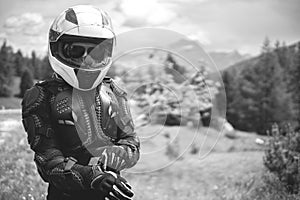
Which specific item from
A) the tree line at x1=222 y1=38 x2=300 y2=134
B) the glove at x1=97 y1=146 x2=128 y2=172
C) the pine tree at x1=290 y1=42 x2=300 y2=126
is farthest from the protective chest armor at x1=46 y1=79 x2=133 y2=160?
the pine tree at x1=290 y1=42 x2=300 y2=126

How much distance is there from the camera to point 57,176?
2434 mm

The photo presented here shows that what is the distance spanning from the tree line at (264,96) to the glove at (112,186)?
2579 cm

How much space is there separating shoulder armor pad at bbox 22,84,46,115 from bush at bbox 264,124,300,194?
4.98 meters

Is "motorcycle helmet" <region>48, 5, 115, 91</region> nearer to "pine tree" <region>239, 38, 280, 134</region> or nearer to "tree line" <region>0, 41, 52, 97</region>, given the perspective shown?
"tree line" <region>0, 41, 52, 97</region>

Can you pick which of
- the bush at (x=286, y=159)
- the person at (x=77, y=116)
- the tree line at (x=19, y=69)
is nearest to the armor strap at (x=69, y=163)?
the person at (x=77, y=116)

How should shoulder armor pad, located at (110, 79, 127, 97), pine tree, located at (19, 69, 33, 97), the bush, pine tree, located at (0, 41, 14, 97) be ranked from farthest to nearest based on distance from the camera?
pine tree, located at (0, 41, 14, 97)
pine tree, located at (19, 69, 33, 97)
the bush
shoulder armor pad, located at (110, 79, 127, 97)

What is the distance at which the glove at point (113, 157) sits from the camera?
246cm

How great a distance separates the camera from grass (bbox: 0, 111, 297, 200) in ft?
18.8

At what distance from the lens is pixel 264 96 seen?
28781 mm

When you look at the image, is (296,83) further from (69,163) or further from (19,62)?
(69,163)

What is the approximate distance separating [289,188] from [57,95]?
498 centimetres

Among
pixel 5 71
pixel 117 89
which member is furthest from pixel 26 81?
pixel 117 89

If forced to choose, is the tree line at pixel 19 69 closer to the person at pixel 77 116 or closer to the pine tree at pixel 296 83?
the person at pixel 77 116

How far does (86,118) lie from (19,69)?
7.61 m
